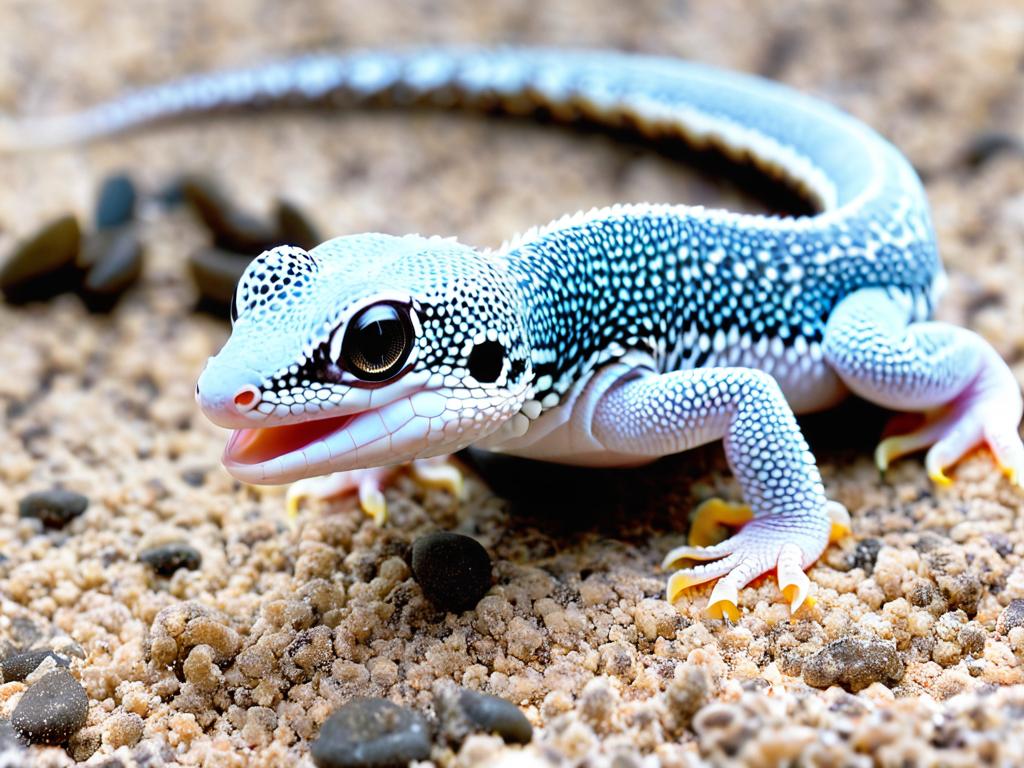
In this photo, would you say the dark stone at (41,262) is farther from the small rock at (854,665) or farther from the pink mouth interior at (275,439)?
the small rock at (854,665)

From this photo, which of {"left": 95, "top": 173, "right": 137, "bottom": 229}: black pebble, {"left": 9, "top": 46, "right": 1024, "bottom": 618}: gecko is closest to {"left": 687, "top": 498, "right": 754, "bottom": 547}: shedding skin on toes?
{"left": 9, "top": 46, "right": 1024, "bottom": 618}: gecko

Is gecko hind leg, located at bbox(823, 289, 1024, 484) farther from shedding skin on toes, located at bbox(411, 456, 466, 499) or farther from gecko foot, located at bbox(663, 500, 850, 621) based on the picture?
shedding skin on toes, located at bbox(411, 456, 466, 499)

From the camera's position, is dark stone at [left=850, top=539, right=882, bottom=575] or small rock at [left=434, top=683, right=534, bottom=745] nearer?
small rock at [left=434, top=683, right=534, bottom=745]

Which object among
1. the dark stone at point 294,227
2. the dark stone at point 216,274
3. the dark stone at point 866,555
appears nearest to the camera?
the dark stone at point 866,555

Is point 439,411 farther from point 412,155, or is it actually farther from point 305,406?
point 412,155

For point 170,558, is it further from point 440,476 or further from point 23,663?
point 440,476

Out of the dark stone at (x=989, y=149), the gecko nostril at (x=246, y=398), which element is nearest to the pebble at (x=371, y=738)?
the gecko nostril at (x=246, y=398)
